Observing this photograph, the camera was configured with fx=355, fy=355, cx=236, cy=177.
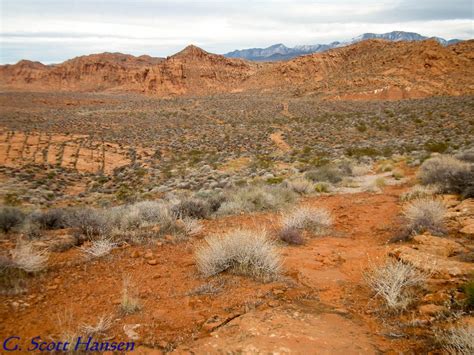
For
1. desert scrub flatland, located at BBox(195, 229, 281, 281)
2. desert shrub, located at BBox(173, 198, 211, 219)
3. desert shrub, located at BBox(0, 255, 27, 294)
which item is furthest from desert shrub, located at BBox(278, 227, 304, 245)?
desert shrub, located at BBox(0, 255, 27, 294)

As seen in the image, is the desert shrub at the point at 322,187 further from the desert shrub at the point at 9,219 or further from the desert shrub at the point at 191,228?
the desert shrub at the point at 9,219

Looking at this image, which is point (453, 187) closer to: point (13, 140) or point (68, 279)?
point (68, 279)

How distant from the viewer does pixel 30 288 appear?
433cm

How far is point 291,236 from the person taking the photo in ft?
19.4

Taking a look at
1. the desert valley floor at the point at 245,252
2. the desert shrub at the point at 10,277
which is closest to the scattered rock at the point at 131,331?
the desert valley floor at the point at 245,252

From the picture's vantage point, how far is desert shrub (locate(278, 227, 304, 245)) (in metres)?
5.86

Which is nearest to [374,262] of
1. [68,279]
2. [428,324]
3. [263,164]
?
[428,324]

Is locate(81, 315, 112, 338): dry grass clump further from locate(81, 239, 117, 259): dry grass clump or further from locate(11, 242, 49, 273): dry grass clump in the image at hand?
locate(81, 239, 117, 259): dry grass clump

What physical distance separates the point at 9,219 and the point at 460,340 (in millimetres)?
7687

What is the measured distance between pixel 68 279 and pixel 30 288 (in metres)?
0.44

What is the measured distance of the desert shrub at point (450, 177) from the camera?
25.4 feet

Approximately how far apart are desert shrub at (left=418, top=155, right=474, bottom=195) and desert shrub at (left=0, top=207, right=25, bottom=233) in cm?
923

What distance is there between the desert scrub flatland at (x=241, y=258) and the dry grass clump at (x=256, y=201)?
3242 mm

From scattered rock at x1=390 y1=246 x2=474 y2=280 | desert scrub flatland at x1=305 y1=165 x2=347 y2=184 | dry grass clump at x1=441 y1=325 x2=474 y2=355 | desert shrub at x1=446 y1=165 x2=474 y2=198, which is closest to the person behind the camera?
dry grass clump at x1=441 y1=325 x2=474 y2=355
